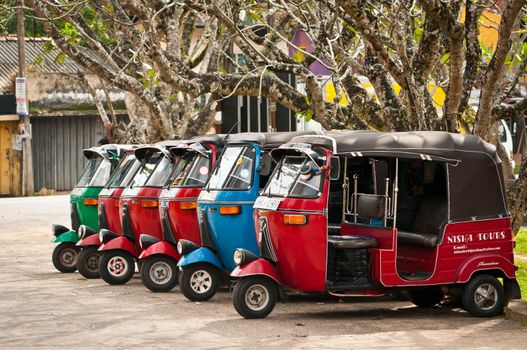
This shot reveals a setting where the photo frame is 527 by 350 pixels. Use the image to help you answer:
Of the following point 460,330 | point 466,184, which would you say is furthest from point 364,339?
point 466,184

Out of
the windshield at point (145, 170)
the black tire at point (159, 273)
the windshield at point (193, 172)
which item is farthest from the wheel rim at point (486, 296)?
the windshield at point (145, 170)

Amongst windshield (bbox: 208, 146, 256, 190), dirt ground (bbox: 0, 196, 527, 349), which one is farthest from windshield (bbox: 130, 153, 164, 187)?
windshield (bbox: 208, 146, 256, 190)

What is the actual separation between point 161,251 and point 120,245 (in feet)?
3.77

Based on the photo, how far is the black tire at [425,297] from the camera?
44.2ft

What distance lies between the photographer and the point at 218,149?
15086 millimetres

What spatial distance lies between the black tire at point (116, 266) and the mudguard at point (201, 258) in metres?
2.08

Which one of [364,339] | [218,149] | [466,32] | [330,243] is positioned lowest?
[364,339]

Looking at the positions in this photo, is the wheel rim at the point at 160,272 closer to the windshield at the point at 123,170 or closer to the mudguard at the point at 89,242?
the mudguard at the point at 89,242

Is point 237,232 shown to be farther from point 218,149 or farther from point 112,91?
point 112,91

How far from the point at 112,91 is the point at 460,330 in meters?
29.9

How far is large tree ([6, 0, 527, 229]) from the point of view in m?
13.5

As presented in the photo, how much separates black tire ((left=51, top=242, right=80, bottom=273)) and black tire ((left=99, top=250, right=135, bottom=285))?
1728 mm

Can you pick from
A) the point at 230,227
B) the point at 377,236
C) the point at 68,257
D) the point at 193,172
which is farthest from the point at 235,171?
the point at 68,257

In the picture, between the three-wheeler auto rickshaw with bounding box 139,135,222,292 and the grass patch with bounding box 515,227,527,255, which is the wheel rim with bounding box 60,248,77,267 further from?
the grass patch with bounding box 515,227,527,255
